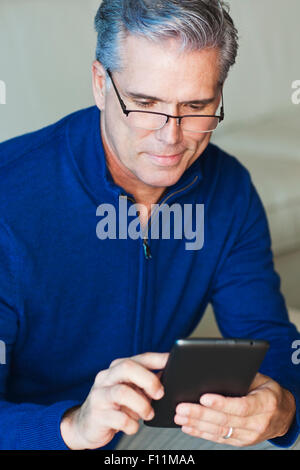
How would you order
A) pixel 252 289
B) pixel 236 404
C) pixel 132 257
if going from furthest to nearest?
pixel 252 289
pixel 132 257
pixel 236 404

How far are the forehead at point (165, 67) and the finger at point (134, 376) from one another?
0.40 meters

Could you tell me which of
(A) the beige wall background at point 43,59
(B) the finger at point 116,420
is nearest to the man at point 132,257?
(B) the finger at point 116,420

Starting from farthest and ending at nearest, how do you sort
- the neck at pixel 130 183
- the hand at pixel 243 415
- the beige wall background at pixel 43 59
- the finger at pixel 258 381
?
the beige wall background at pixel 43 59
the neck at pixel 130 183
the finger at pixel 258 381
the hand at pixel 243 415

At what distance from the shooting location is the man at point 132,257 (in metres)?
0.98

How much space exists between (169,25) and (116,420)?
1.81 ft

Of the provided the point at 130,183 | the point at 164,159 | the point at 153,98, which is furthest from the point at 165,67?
the point at 130,183

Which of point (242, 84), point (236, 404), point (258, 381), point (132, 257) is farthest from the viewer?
point (242, 84)

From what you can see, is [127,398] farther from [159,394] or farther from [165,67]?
[165,67]

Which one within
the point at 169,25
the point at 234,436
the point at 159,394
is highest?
the point at 169,25

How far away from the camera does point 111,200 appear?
1.17 meters

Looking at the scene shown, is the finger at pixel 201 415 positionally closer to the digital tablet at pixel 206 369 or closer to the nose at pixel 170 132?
the digital tablet at pixel 206 369

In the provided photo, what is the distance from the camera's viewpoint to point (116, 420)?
0.89 m

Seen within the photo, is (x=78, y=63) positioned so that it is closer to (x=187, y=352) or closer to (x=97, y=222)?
(x=97, y=222)
